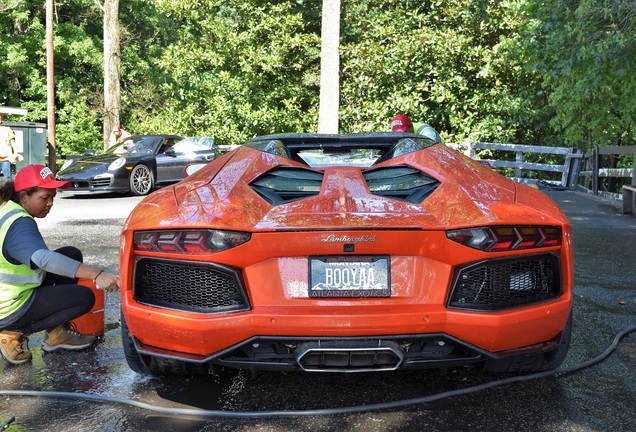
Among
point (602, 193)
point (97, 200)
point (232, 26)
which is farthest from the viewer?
point (232, 26)

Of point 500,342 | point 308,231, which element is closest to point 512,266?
point 500,342

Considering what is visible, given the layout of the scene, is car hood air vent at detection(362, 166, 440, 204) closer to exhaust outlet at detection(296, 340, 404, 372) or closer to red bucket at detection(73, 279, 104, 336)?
exhaust outlet at detection(296, 340, 404, 372)

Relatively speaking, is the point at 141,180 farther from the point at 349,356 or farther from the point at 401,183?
the point at 349,356

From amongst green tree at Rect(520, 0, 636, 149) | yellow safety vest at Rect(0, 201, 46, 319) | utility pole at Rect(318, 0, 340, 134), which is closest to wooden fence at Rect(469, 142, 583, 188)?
green tree at Rect(520, 0, 636, 149)

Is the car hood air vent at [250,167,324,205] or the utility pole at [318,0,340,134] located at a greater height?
the utility pole at [318,0,340,134]

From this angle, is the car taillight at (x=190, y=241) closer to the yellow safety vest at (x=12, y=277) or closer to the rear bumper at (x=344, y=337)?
the rear bumper at (x=344, y=337)

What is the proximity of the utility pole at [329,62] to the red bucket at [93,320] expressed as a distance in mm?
16407

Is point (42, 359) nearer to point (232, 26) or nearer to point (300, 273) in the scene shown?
point (300, 273)

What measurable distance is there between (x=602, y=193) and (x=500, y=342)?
14520 millimetres

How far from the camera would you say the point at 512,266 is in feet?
10.7

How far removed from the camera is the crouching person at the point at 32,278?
3955 millimetres

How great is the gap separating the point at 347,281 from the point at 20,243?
1885mm

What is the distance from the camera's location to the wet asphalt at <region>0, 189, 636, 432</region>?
321 cm

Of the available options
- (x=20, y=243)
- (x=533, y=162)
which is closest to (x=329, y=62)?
(x=533, y=162)
